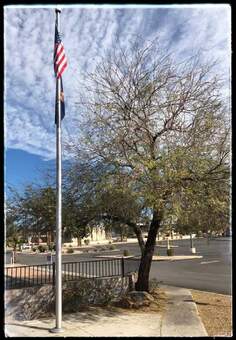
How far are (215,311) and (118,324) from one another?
9.44 ft

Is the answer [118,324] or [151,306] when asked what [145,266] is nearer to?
[151,306]

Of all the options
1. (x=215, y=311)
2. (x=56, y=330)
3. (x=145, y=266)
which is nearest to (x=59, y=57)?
(x=56, y=330)

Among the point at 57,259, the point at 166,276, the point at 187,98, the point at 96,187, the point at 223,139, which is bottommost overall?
the point at 166,276

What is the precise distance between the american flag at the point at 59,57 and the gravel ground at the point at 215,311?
6.08 m

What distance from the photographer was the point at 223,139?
9719 millimetres

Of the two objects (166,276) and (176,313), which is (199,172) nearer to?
(176,313)

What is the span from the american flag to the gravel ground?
6077 mm

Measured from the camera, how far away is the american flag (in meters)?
8.59

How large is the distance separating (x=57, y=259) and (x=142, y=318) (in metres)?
2.95

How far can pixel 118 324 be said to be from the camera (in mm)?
9141

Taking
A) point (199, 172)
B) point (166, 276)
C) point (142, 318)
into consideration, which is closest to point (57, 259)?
point (142, 318)

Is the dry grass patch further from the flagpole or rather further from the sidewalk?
the flagpole

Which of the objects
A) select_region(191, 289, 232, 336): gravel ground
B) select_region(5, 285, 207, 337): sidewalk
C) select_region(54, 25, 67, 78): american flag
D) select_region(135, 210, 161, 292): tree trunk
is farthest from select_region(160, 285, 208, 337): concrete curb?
select_region(54, 25, 67, 78): american flag

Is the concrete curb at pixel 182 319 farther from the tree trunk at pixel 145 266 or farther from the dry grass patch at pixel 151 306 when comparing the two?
the tree trunk at pixel 145 266
